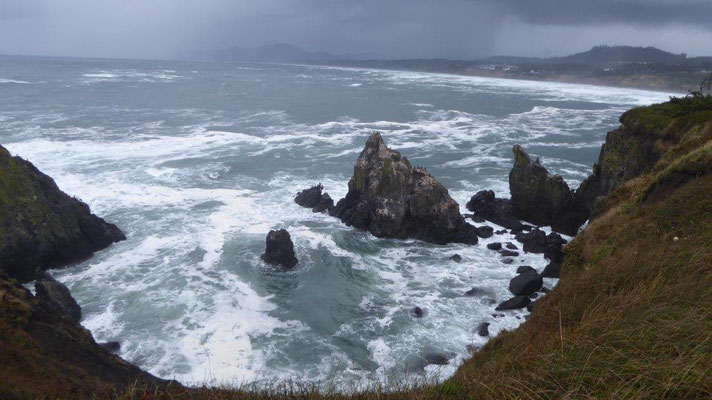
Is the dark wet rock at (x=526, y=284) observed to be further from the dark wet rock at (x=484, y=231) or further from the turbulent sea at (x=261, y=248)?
the dark wet rock at (x=484, y=231)

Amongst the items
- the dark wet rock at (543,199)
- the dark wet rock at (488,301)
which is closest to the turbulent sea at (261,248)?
the dark wet rock at (488,301)

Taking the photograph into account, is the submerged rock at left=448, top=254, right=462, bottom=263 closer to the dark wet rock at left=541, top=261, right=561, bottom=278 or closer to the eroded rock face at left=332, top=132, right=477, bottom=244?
the eroded rock face at left=332, top=132, right=477, bottom=244

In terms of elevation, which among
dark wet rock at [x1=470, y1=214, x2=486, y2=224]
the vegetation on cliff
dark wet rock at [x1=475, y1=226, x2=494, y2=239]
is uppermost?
the vegetation on cliff

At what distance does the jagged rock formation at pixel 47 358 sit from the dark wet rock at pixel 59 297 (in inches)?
210

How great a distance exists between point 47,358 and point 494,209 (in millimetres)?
26290

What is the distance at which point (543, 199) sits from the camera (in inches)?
1171

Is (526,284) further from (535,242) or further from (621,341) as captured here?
(621,341)

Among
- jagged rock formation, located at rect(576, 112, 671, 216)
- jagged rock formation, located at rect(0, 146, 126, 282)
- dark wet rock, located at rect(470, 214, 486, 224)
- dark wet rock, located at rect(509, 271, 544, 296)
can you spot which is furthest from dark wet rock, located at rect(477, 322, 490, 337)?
jagged rock formation, located at rect(0, 146, 126, 282)

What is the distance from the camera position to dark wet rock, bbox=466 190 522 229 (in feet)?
98.2

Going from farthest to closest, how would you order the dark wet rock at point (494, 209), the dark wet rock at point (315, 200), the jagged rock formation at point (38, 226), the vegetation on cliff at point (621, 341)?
1. the dark wet rock at point (315, 200)
2. the dark wet rock at point (494, 209)
3. the jagged rock formation at point (38, 226)
4. the vegetation on cliff at point (621, 341)

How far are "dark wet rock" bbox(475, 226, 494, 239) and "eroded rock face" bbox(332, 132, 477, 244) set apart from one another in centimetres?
36

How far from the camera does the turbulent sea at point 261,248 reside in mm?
17656

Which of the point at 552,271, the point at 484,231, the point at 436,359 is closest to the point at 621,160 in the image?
the point at 484,231

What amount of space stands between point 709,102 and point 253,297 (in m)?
26.4
